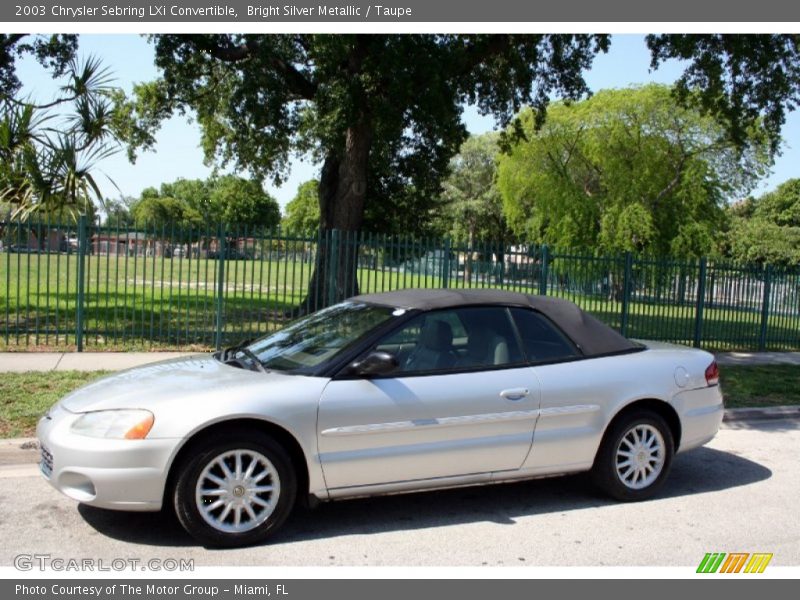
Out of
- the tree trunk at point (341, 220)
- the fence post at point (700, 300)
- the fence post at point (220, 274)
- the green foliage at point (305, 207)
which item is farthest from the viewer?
the green foliage at point (305, 207)

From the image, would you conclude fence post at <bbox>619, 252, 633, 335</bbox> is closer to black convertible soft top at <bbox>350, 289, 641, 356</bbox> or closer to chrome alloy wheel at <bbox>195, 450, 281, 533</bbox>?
black convertible soft top at <bbox>350, 289, 641, 356</bbox>

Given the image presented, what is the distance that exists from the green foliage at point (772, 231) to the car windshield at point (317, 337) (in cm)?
6213

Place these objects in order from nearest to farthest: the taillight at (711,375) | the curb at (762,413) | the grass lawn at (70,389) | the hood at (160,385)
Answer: the hood at (160,385) < the taillight at (711,375) < the grass lawn at (70,389) < the curb at (762,413)

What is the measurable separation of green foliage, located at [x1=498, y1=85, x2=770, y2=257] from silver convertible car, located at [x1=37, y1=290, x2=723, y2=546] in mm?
31765

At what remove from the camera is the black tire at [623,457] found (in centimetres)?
574

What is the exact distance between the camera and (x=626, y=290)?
1551 centimetres

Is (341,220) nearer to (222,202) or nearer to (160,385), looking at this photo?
(160,385)

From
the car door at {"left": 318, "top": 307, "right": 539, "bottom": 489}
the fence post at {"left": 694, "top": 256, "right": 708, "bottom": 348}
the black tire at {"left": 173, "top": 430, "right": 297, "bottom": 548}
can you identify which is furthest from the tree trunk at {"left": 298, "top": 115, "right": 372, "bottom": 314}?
the black tire at {"left": 173, "top": 430, "right": 297, "bottom": 548}

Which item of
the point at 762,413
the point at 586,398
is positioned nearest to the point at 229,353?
the point at 586,398

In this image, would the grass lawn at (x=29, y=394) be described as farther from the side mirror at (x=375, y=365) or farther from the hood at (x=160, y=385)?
the side mirror at (x=375, y=365)

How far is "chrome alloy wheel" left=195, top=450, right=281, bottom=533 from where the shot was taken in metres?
4.62

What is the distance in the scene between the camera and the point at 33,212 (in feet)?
36.8

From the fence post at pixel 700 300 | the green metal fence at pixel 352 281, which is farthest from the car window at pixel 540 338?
the fence post at pixel 700 300

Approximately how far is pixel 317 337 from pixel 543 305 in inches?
69.8
